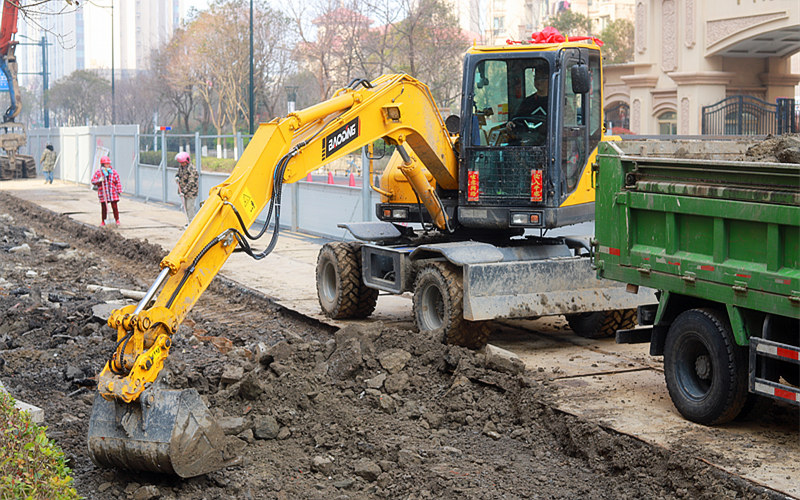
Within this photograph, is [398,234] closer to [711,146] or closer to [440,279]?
[440,279]

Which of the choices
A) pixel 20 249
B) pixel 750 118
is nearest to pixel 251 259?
pixel 20 249

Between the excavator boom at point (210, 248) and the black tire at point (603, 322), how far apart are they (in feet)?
7.64

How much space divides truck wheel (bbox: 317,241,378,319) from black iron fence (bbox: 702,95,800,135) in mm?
16533

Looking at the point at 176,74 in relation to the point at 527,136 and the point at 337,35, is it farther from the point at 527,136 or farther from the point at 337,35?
the point at 527,136

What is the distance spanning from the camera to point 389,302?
506 inches

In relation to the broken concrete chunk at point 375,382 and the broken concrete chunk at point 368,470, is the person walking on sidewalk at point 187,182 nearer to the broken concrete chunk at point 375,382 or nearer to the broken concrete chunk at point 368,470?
the broken concrete chunk at point 375,382

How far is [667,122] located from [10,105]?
982 inches

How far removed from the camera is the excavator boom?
6.34 meters

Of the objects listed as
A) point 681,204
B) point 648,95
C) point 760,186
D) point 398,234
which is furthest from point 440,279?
point 648,95

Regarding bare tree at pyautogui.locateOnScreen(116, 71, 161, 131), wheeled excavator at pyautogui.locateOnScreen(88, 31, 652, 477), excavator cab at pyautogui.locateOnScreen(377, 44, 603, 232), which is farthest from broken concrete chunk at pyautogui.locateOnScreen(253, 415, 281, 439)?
bare tree at pyautogui.locateOnScreen(116, 71, 161, 131)

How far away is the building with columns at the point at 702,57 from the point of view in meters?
32.6

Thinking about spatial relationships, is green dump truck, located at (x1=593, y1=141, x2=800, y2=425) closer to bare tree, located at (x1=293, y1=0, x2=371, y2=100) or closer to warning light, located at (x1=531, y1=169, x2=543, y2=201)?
warning light, located at (x1=531, y1=169, x2=543, y2=201)

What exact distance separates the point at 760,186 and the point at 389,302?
692cm

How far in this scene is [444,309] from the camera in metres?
9.55
